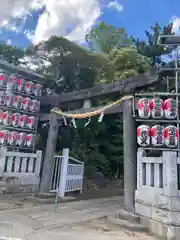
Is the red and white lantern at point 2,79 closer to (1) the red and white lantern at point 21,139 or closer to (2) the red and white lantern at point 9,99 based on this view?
(2) the red and white lantern at point 9,99

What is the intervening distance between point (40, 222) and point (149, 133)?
10.3 ft

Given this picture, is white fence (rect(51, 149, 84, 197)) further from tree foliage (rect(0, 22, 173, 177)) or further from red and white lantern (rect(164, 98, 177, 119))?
red and white lantern (rect(164, 98, 177, 119))

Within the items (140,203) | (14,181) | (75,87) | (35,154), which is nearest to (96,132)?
(75,87)

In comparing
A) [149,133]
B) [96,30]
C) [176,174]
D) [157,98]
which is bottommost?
[176,174]

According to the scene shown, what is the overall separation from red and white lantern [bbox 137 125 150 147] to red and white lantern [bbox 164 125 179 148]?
408 millimetres

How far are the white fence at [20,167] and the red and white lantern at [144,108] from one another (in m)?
4.44

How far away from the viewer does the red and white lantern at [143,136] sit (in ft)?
18.4

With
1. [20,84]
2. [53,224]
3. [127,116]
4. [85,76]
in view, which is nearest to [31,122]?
[20,84]

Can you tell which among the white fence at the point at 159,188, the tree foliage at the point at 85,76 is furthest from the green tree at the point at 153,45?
the white fence at the point at 159,188

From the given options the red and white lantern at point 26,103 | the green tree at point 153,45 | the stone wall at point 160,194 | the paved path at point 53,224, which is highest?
the green tree at point 153,45

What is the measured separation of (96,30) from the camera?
1933cm

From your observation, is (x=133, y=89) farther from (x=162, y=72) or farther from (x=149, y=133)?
(x=149, y=133)

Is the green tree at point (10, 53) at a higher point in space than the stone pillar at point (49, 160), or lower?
higher

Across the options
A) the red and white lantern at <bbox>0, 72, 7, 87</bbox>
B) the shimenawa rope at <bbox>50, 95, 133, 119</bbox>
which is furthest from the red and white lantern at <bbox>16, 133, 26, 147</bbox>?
the red and white lantern at <bbox>0, 72, 7, 87</bbox>
